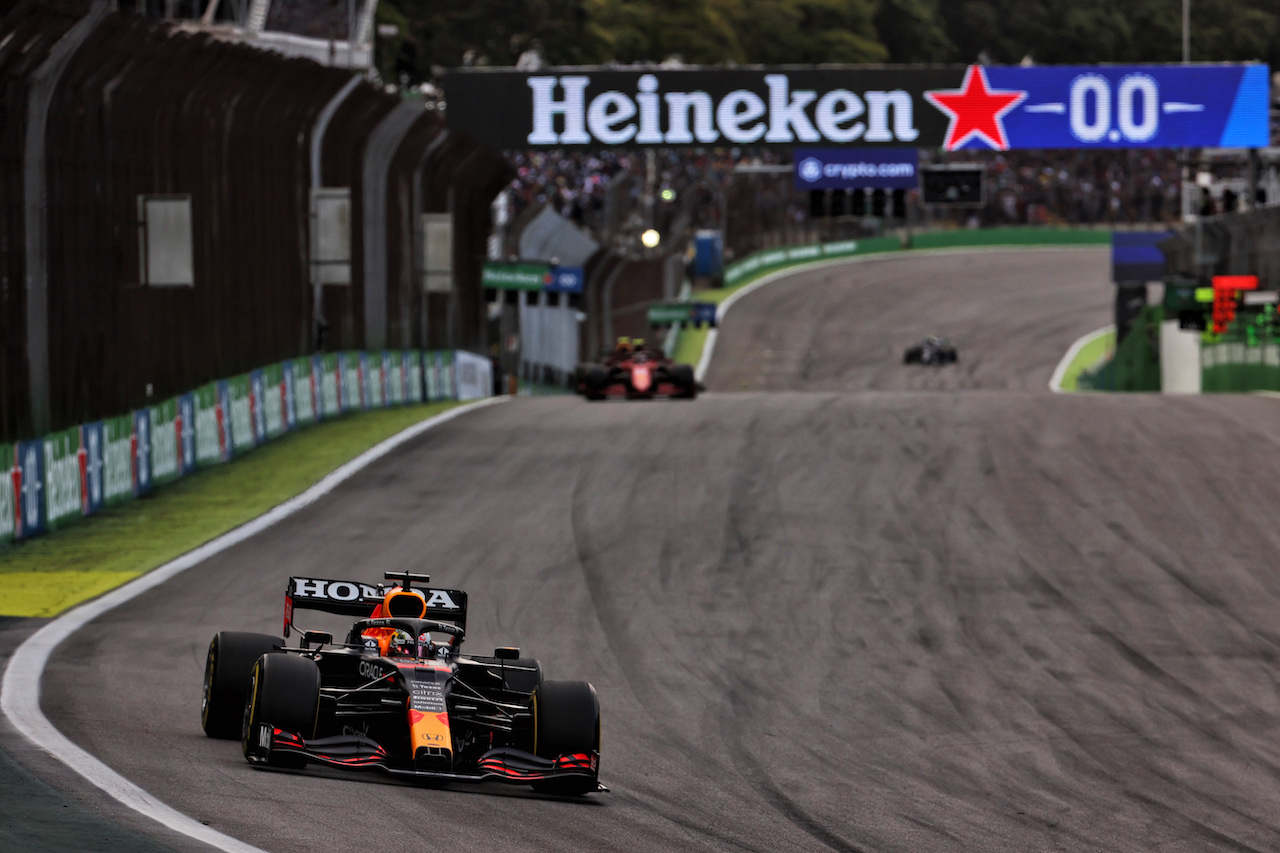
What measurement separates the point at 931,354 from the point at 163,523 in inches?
1532

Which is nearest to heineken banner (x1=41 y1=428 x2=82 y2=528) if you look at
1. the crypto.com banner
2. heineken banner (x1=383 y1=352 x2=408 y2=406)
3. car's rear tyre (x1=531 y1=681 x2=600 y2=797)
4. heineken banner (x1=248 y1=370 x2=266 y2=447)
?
heineken banner (x1=248 y1=370 x2=266 y2=447)

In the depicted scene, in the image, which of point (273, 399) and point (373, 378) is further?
point (373, 378)

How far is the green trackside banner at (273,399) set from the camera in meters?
24.8

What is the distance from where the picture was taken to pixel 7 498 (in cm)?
1658

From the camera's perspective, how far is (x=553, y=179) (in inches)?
2290

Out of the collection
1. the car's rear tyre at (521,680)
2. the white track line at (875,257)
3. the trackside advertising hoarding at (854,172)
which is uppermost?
the trackside advertising hoarding at (854,172)

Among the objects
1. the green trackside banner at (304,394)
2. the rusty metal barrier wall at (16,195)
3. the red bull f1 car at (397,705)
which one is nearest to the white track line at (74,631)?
the red bull f1 car at (397,705)

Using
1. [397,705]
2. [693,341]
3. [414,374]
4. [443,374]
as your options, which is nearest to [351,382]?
[414,374]

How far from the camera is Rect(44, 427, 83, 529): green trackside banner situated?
17.5 metres

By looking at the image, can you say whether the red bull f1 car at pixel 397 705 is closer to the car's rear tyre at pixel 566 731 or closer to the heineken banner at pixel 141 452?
the car's rear tyre at pixel 566 731

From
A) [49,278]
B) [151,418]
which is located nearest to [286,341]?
[151,418]

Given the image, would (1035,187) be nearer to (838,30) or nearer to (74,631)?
(838,30)

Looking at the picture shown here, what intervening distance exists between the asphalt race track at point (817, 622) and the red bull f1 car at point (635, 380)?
95.7 inches

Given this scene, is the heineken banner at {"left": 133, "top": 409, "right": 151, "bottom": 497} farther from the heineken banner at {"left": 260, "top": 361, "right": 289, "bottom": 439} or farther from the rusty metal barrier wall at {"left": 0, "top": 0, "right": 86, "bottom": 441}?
the heineken banner at {"left": 260, "top": 361, "right": 289, "bottom": 439}
